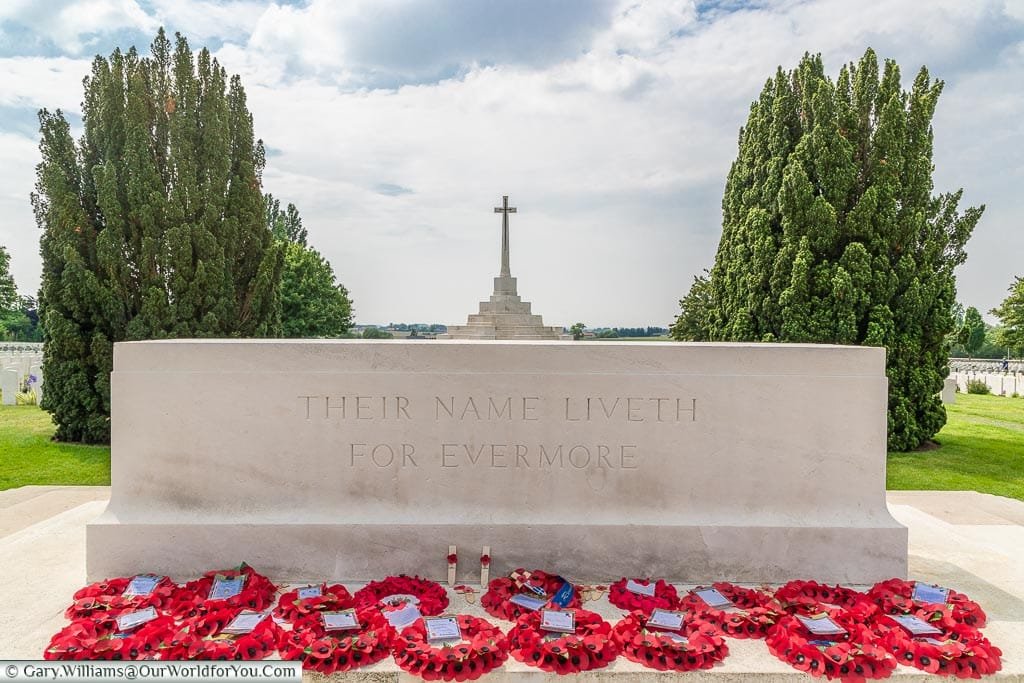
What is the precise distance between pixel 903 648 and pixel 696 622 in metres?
0.98

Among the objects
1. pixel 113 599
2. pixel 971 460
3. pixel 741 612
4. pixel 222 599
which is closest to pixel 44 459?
pixel 113 599

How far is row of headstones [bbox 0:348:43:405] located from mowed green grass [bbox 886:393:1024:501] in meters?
13.7

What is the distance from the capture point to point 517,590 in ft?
11.3

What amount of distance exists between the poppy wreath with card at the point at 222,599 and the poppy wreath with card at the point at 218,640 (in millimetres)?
136

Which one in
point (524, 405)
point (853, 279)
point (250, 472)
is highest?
point (853, 279)

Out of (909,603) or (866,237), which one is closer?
(909,603)

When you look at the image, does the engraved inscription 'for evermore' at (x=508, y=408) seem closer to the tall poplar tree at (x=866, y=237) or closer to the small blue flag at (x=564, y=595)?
the small blue flag at (x=564, y=595)

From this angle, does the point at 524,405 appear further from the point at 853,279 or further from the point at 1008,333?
the point at 1008,333

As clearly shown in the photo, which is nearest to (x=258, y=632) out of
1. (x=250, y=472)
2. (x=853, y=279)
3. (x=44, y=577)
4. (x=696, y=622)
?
(x=250, y=472)

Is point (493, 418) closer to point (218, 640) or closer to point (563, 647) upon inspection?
point (563, 647)

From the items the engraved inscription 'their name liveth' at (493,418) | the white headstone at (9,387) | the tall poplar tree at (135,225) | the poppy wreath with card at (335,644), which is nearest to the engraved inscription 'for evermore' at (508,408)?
the engraved inscription 'their name liveth' at (493,418)

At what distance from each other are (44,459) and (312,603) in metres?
7.40

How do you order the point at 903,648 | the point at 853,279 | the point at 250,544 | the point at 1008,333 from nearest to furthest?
the point at 903,648 → the point at 250,544 → the point at 853,279 → the point at 1008,333

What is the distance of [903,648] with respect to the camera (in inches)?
112
